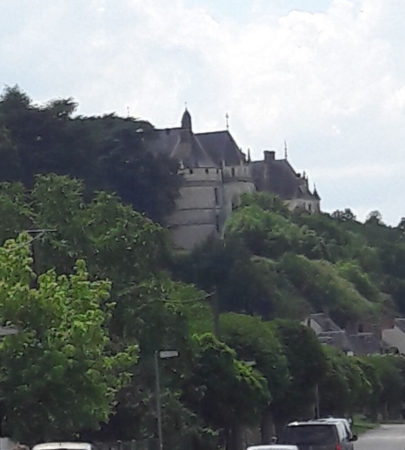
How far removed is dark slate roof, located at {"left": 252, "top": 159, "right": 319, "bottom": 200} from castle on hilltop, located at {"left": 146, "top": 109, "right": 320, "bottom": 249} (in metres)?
19.5

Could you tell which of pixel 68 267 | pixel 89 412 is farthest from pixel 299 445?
pixel 68 267

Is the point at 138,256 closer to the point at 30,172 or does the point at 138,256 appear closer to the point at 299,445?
the point at 299,445

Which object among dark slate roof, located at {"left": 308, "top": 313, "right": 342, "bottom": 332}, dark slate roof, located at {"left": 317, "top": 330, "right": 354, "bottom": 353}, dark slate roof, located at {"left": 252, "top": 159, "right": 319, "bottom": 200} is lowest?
dark slate roof, located at {"left": 317, "top": 330, "right": 354, "bottom": 353}

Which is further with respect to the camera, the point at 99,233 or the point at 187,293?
the point at 187,293

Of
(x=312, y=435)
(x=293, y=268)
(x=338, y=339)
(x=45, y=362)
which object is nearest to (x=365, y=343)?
(x=293, y=268)

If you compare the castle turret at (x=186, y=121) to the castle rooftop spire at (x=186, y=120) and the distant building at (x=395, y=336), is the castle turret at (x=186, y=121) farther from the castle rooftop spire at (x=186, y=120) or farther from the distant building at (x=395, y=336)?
the distant building at (x=395, y=336)

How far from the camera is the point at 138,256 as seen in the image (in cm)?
5759

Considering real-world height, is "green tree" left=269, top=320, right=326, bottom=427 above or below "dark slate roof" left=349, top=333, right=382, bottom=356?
below

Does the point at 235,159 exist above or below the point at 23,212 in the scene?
above

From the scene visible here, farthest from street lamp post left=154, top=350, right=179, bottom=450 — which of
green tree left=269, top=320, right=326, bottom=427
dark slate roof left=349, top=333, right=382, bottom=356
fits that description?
dark slate roof left=349, top=333, right=382, bottom=356

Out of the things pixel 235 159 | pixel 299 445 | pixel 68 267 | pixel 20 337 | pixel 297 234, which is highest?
pixel 235 159

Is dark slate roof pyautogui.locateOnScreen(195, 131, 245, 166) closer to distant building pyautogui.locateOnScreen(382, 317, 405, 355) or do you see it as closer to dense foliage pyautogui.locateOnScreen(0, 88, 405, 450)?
distant building pyautogui.locateOnScreen(382, 317, 405, 355)

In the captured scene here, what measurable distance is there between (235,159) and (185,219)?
14.6 m

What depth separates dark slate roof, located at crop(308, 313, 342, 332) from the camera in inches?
5359
